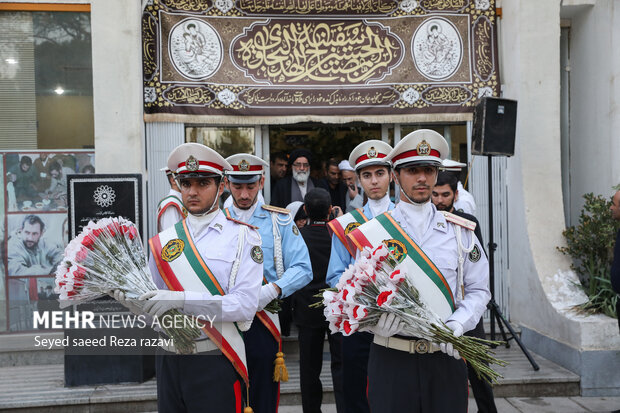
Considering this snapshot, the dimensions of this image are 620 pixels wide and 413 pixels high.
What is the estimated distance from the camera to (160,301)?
294 cm

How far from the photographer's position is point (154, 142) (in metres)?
7.54

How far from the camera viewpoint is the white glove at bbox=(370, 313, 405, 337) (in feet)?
9.31

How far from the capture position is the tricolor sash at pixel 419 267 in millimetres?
3053

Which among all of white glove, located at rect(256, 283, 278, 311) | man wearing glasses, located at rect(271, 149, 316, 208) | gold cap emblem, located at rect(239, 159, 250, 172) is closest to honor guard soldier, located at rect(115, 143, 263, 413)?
white glove, located at rect(256, 283, 278, 311)

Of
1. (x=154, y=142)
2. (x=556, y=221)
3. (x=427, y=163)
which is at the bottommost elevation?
(x=556, y=221)

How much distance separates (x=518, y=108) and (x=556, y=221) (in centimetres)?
143

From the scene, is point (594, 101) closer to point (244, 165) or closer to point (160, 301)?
point (244, 165)

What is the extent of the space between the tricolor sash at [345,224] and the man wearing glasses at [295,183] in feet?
10.6

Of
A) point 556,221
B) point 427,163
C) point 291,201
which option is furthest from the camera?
point 291,201

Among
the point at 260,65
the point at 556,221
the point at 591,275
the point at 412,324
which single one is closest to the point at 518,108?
the point at 556,221

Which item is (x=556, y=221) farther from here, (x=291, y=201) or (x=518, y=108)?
(x=291, y=201)

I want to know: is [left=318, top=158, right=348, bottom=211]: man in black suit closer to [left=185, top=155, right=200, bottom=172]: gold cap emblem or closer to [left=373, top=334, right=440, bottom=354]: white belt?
[left=185, top=155, right=200, bottom=172]: gold cap emblem

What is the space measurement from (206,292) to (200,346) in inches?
11.0

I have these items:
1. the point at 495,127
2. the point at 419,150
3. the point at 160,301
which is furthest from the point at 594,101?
the point at 160,301
